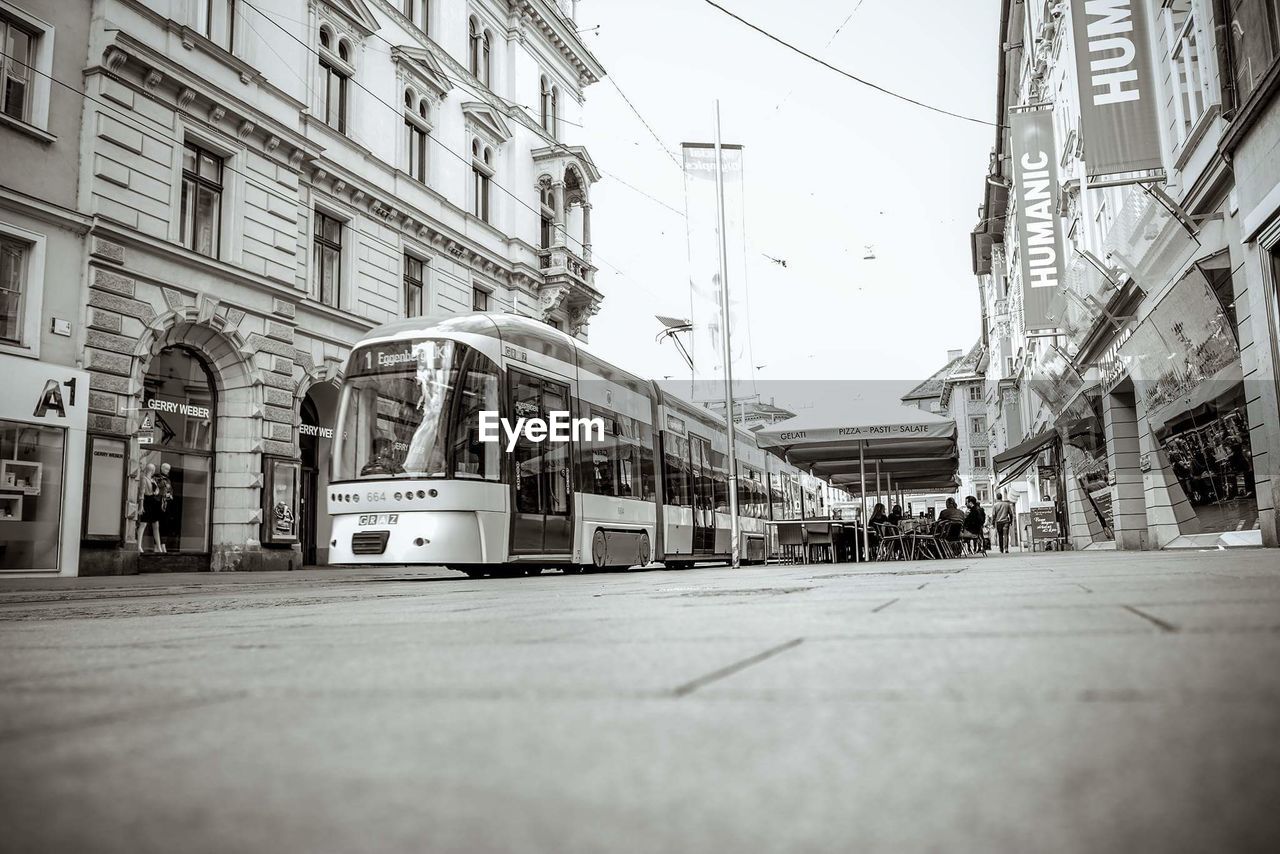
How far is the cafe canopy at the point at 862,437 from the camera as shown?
1630 centimetres

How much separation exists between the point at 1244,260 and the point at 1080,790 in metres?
12.1

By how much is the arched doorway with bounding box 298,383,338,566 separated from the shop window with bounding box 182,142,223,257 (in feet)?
13.8

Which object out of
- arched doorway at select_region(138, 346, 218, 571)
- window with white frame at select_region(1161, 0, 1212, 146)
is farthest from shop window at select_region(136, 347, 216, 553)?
window with white frame at select_region(1161, 0, 1212, 146)

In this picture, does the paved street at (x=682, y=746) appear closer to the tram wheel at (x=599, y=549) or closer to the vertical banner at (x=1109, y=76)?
the tram wheel at (x=599, y=549)

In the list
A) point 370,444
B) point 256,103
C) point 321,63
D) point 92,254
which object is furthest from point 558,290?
point 370,444

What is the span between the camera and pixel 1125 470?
743 inches

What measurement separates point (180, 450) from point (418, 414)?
22.9 feet

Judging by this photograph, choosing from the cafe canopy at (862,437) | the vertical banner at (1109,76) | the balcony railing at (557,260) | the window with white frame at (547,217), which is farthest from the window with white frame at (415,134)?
the vertical banner at (1109,76)

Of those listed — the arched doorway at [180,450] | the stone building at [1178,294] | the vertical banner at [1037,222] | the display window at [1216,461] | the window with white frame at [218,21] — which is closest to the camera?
the stone building at [1178,294]

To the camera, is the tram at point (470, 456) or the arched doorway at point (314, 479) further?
the arched doorway at point (314, 479)

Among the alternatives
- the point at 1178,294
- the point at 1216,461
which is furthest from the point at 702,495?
the point at 1178,294

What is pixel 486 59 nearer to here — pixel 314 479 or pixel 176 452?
pixel 314 479

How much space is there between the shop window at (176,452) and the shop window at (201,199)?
191cm

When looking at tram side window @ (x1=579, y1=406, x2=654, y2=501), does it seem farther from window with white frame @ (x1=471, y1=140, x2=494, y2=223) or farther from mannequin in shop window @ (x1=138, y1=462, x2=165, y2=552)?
window with white frame @ (x1=471, y1=140, x2=494, y2=223)
